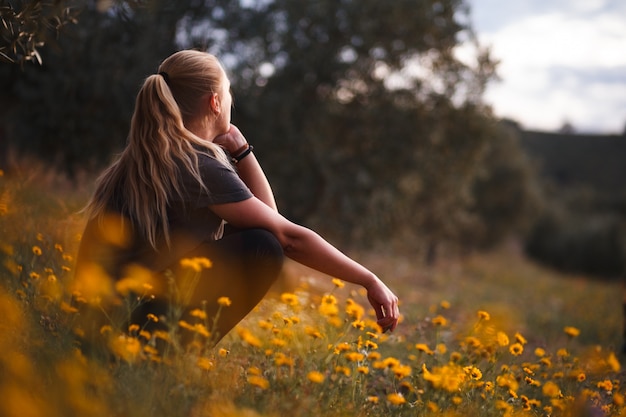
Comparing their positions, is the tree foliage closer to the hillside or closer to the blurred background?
the blurred background

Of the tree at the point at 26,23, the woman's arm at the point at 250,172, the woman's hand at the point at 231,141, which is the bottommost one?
the woman's arm at the point at 250,172

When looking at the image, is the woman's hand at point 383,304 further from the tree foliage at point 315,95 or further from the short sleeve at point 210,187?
the tree foliage at point 315,95

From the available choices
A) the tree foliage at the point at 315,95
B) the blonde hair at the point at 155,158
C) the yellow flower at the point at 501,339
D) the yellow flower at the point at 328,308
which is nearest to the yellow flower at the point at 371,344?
the yellow flower at the point at 328,308

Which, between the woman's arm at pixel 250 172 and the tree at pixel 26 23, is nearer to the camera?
the tree at pixel 26 23

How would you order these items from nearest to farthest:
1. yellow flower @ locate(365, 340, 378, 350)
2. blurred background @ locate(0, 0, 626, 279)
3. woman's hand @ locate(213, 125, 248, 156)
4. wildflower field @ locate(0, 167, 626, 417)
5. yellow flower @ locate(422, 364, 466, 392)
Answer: wildflower field @ locate(0, 167, 626, 417) → yellow flower @ locate(422, 364, 466, 392) → yellow flower @ locate(365, 340, 378, 350) → woman's hand @ locate(213, 125, 248, 156) → blurred background @ locate(0, 0, 626, 279)

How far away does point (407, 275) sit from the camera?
15.8 metres

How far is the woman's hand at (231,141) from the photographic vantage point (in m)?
3.18

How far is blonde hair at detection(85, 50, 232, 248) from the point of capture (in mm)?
2523

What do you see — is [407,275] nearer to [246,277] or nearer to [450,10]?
[450,10]

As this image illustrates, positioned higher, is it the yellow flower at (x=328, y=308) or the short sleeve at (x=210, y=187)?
the short sleeve at (x=210, y=187)

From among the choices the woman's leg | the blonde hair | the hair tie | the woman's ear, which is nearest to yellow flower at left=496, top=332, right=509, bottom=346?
the woman's leg

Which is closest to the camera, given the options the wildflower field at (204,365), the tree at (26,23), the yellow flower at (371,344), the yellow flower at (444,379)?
the wildflower field at (204,365)

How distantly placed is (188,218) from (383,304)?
1.04 meters

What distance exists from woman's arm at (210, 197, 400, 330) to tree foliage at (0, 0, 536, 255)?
711cm
